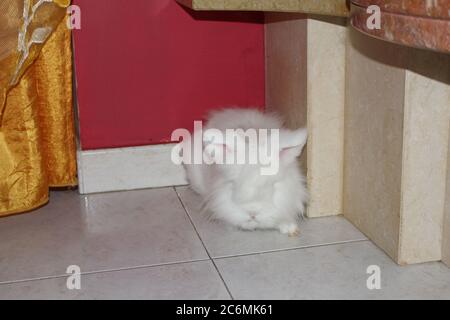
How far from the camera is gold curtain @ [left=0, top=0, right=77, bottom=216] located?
1766mm

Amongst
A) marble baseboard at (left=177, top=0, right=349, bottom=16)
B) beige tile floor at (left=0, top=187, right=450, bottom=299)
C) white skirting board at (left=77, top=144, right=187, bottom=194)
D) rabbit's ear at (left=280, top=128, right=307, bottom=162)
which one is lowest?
beige tile floor at (left=0, top=187, right=450, bottom=299)

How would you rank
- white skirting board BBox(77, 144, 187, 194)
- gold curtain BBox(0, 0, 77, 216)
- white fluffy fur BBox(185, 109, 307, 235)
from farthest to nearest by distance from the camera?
white skirting board BBox(77, 144, 187, 194), gold curtain BBox(0, 0, 77, 216), white fluffy fur BBox(185, 109, 307, 235)

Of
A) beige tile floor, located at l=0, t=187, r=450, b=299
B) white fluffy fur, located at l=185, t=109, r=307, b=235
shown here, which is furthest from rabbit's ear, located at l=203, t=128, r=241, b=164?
beige tile floor, located at l=0, t=187, r=450, b=299

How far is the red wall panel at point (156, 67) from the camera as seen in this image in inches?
78.0

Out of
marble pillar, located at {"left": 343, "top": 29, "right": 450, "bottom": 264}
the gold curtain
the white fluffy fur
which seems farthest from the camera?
the gold curtain

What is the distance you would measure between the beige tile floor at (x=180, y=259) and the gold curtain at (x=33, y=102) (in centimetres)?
11

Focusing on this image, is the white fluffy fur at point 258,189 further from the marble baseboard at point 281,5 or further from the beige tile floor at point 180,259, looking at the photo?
the marble baseboard at point 281,5

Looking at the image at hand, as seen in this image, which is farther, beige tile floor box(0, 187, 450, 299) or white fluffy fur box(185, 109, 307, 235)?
white fluffy fur box(185, 109, 307, 235)

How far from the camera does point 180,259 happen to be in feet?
5.43

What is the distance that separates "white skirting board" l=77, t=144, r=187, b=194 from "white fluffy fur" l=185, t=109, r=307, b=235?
0.31 m

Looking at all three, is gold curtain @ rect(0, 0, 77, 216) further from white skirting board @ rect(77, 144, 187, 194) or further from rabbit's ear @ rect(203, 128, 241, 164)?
rabbit's ear @ rect(203, 128, 241, 164)

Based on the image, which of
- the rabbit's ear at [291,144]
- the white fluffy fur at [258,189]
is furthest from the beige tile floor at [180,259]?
the rabbit's ear at [291,144]

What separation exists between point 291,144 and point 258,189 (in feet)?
0.48
